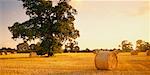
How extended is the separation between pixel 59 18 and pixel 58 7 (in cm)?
157

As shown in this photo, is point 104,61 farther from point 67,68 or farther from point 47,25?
point 47,25

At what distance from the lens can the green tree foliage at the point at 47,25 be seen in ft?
163

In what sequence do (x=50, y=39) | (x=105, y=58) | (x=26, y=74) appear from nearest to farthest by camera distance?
(x=26, y=74), (x=105, y=58), (x=50, y=39)

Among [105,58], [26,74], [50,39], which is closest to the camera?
[26,74]

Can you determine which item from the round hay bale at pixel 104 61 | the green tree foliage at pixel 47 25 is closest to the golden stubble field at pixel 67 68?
the round hay bale at pixel 104 61

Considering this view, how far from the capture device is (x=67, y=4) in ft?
171

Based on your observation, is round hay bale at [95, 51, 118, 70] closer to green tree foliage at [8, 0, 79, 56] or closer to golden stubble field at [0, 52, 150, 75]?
golden stubble field at [0, 52, 150, 75]

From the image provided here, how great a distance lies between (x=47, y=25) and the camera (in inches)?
2016

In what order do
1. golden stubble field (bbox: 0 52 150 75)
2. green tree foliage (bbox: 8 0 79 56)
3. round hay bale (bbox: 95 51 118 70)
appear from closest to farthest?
golden stubble field (bbox: 0 52 150 75), round hay bale (bbox: 95 51 118 70), green tree foliage (bbox: 8 0 79 56)

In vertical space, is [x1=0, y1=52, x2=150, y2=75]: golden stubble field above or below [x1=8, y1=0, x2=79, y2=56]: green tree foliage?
below

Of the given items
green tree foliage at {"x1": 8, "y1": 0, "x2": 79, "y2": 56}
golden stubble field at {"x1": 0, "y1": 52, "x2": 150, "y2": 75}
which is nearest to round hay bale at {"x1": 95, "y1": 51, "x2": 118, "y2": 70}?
golden stubble field at {"x1": 0, "y1": 52, "x2": 150, "y2": 75}

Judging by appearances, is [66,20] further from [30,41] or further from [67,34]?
[30,41]

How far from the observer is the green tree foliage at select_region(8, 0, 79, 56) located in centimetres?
4962

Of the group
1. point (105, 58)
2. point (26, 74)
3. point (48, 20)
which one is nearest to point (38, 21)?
point (48, 20)
